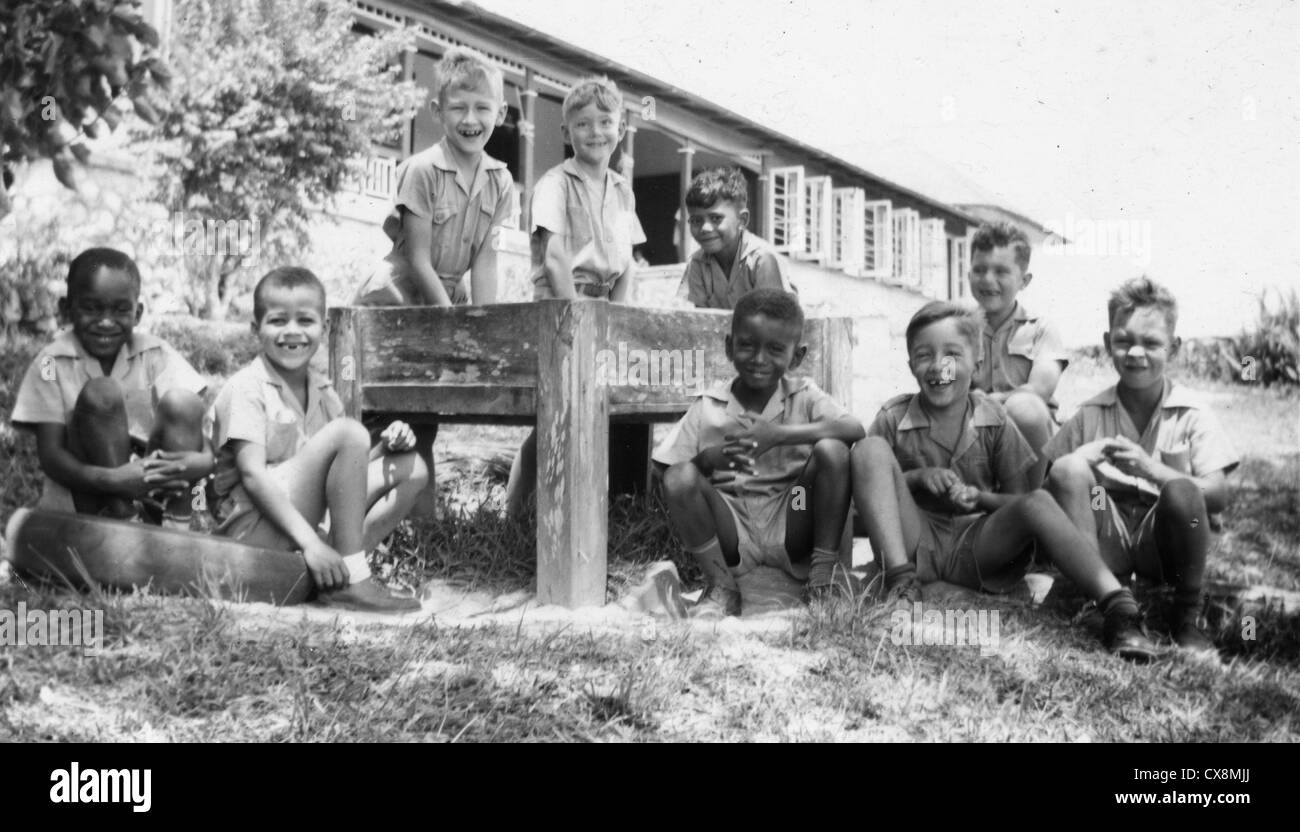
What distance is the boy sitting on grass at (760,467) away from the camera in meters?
3.47

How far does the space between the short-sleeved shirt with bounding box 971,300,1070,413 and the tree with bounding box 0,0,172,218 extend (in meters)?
2.69

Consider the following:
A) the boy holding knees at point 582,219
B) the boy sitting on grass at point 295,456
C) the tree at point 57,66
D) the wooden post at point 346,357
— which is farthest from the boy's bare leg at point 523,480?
the tree at point 57,66

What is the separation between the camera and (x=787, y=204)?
11234mm

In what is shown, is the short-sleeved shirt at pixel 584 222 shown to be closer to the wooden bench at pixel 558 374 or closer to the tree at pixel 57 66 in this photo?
the wooden bench at pixel 558 374

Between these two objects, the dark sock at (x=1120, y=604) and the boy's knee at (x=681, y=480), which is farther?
the boy's knee at (x=681, y=480)

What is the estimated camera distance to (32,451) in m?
A: 4.09

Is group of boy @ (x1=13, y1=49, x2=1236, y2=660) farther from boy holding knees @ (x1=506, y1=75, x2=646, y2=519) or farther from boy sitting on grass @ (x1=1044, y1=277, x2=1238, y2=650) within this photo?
boy holding knees @ (x1=506, y1=75, x2=646, y2=519)

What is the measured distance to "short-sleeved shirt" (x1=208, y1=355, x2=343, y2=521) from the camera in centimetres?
337

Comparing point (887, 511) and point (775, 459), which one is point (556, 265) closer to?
point (775, 459)

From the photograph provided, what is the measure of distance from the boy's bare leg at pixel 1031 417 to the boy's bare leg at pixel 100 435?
2490 millimetres

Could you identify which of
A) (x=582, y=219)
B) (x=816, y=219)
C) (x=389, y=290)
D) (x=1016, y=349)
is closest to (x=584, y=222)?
(x=582, y=219)

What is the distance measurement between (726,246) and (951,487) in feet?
4.37

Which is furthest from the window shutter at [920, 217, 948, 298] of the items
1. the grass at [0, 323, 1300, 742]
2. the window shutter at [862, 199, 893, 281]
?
the grass at [0, 323, 1300, 742]
